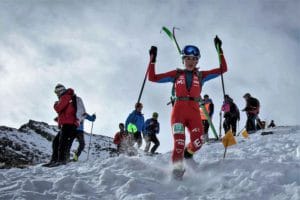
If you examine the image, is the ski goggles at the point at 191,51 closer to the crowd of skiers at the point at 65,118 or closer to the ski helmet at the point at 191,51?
the ski helmet at the point at 191,51

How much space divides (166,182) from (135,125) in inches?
357

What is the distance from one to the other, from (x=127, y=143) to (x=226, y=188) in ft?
32.9

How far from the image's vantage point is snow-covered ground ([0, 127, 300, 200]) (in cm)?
541

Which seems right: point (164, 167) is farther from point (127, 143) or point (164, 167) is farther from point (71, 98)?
point (127, 143)

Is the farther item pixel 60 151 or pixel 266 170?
pixel 60 151

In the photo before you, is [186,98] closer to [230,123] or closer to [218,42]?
[218,42]

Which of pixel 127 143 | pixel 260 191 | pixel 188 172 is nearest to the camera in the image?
pixel 260 191

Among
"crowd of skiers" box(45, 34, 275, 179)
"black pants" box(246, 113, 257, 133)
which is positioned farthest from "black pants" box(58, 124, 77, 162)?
"black pants" box(246, 113, 257, 133)

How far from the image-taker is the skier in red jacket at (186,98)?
6.87 metres

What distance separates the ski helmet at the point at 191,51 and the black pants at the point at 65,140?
4131 millimetres

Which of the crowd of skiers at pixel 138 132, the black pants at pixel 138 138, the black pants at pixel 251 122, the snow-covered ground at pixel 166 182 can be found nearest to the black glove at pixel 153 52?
the snow-covered ground at pixel 166 182

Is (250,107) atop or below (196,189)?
atop

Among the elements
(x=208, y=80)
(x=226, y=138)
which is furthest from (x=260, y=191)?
(x=208, y=80)

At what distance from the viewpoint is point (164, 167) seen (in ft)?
23.0
